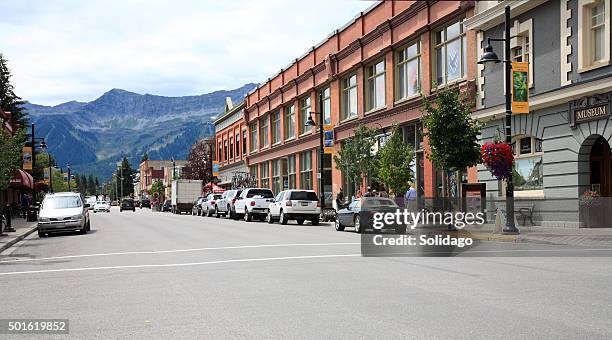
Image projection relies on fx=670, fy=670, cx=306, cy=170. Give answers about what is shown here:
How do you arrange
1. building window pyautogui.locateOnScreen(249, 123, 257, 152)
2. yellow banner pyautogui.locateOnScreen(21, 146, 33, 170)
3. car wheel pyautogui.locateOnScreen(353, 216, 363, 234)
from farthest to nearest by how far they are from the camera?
1. building window pyautogui.locateOnScreen(249, 123, 257, 152)
2. yellow banner pyautogui.locateOnScreen(21, 146, 33, 170)
3. car wheel pyautogui.locateOnScreen(353, 216, 363, 234)

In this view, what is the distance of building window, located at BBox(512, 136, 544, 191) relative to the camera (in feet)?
84.4

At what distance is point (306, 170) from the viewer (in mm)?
53312

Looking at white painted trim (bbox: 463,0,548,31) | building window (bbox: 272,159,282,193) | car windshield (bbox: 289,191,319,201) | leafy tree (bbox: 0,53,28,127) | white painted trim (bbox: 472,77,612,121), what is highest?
leafy tree (bbox: 0,53,28,127)

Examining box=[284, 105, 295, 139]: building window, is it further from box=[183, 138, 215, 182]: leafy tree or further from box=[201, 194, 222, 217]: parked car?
box=[183, 138, 215, 182]: leafy tree

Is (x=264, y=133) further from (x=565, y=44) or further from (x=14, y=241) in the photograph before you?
(x=565, y=44)

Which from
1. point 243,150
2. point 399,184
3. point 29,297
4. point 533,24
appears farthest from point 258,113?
point 29,297

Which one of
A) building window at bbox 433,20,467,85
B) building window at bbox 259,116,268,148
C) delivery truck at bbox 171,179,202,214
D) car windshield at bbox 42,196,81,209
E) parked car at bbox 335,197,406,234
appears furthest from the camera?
building window at bbox 259,116,268,148

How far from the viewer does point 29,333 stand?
25.3 feet

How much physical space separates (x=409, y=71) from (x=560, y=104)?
13.0m

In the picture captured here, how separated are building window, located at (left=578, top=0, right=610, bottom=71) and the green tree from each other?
10732 mm

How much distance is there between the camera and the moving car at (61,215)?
2738 centimetres

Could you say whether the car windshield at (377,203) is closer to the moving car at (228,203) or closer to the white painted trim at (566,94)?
the white painted trim at (566,94)

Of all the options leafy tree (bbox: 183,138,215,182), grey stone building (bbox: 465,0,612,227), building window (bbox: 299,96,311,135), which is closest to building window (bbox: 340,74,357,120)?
building window (bbox: 299,96,311,135)

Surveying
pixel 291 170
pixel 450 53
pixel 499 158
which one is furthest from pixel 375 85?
pixel 499 158
